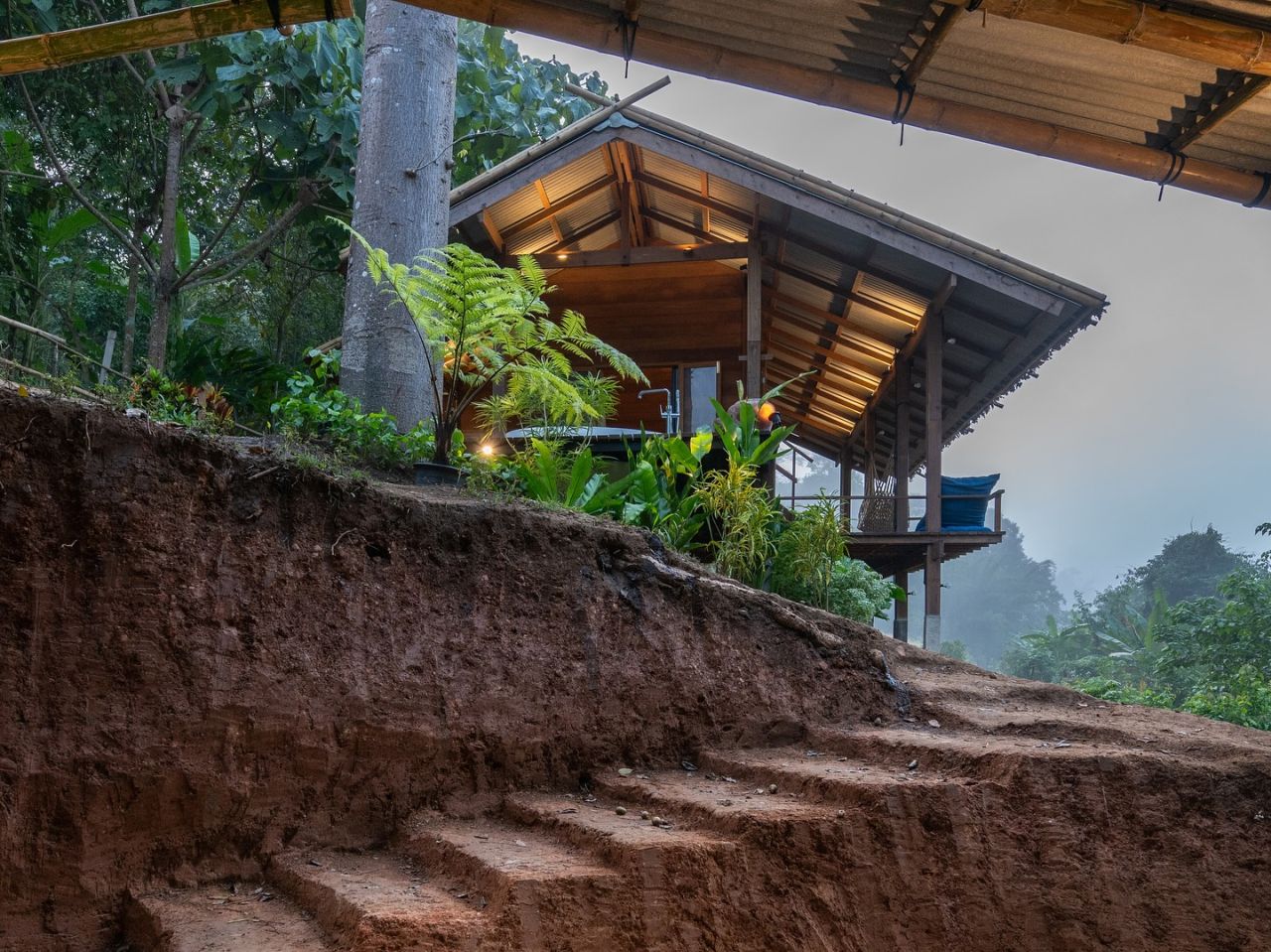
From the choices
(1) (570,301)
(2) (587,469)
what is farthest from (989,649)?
(2) (587,469)

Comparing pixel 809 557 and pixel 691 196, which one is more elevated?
pixel 691 196

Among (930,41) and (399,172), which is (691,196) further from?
(930,41)

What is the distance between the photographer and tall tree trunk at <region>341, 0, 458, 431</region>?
6.02 m

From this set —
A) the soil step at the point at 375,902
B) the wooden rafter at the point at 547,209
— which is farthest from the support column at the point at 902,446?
the soil step at the point at 375,902

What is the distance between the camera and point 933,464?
1052 cm

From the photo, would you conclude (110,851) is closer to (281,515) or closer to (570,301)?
(281,515)

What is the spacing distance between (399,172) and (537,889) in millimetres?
4829

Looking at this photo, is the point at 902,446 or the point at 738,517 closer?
the point at 738,517

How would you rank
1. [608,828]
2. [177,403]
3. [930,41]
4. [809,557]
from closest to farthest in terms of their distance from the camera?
1. [608,828]
2. [930,41]
3. [177,403]
4. [809,557]

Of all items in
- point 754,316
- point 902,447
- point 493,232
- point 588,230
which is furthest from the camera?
point 902,447

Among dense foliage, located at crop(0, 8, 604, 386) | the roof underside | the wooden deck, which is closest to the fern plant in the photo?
the roof underside

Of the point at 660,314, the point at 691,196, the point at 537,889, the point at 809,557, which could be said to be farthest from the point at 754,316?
the point at 537,889

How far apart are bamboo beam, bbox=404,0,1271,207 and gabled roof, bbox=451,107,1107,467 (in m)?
5.57

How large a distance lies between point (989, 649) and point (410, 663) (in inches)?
2525
